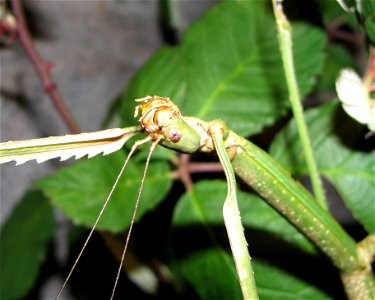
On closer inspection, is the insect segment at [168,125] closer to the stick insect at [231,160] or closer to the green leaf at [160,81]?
the stick insect at [231,160]

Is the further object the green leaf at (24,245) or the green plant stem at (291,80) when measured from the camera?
the green leaf at (24,245)

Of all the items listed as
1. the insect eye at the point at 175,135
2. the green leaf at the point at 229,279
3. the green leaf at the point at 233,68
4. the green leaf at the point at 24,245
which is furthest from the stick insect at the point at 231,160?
the green leaf at the point at 24,245

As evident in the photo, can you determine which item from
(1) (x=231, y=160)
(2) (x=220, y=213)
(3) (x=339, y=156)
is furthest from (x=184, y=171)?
(1) (x=231, y=160)

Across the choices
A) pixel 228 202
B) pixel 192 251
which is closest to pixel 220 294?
pixel 192 251

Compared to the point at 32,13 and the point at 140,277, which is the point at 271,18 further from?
the point at 32,13

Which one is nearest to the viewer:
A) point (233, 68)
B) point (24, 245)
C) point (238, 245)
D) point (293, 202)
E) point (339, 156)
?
point (238, 245)

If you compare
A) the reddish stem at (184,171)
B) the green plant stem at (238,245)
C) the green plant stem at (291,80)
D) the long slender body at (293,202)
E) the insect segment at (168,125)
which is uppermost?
the reddish stem at (184,171)

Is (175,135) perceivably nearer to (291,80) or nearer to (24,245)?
(291,80)

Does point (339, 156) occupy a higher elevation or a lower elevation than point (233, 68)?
lower
